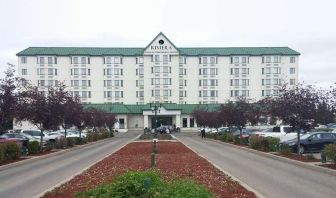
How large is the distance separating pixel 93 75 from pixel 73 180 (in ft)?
312

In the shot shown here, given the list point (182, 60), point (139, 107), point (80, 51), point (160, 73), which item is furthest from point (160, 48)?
point (80, 51)

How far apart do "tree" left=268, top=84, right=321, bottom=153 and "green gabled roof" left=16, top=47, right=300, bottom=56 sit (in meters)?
82.7

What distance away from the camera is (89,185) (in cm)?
1366

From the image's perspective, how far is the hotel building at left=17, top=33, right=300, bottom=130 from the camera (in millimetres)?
107000

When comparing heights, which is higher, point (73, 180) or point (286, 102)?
point (286, 102)

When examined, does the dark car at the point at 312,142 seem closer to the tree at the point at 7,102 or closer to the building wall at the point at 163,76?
the tree at the point at 7,102

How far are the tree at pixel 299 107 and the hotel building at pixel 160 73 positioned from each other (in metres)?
77.7

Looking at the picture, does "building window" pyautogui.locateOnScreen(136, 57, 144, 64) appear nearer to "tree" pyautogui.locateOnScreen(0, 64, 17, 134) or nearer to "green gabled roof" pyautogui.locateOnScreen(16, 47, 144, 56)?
"green gabled roof" pyautogui.locateOnScreen(16, 47, 144, 56)

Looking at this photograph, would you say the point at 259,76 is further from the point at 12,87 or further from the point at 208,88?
the point at 12,87

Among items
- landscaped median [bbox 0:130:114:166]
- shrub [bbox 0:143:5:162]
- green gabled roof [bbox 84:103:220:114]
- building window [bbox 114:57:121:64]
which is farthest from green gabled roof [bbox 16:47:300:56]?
shrub [bbox 0:143:5:162]

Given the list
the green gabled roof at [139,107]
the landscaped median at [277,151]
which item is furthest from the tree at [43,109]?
the green gabled roof at [139,107]

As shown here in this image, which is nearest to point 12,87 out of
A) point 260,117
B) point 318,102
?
point 318,102

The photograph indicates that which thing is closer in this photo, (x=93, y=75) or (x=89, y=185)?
(x=89, y=185)

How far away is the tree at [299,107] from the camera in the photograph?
26.1m
